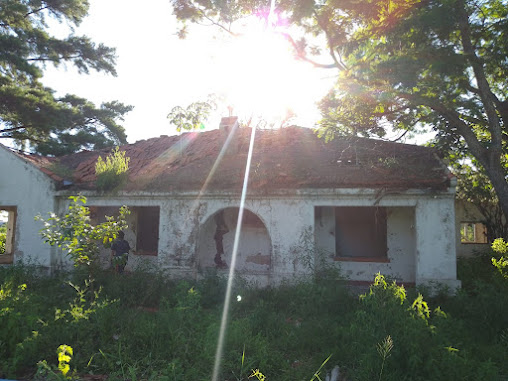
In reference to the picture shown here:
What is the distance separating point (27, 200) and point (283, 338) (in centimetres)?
872

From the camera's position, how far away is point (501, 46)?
793cm

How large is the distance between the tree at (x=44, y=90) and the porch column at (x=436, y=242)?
15283 mm

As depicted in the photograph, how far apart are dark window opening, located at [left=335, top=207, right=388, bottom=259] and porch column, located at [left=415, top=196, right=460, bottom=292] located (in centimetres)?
212

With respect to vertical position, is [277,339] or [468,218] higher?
[468,218]

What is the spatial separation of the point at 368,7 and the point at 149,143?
8947mm

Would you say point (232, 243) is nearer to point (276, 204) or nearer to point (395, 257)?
point (276, 204)

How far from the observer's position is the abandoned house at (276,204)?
8156mm

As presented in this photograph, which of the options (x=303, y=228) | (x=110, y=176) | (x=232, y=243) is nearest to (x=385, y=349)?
(x=303, y=228)

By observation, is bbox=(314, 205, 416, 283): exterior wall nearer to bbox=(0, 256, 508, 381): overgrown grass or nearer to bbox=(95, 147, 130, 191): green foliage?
bbox=(0, 256, 508, 381): overgrown grass

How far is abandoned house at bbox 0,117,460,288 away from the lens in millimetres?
8156

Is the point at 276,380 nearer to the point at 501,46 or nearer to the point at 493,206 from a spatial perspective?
the point at 501,46

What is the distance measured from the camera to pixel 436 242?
26.1 ft

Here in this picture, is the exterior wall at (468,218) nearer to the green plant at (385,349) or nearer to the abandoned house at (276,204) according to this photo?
the abandoned house at (276,204)

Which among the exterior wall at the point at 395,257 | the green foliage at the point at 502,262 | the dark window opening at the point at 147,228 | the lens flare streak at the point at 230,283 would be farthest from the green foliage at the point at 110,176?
the green foliage at the point at 502,262
